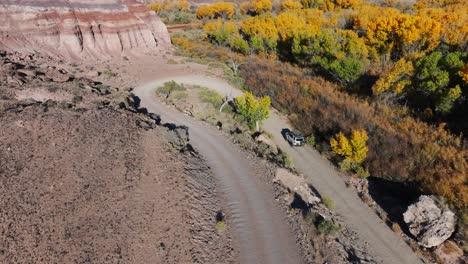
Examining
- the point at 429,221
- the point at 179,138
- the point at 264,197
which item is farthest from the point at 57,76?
the point at 429,221

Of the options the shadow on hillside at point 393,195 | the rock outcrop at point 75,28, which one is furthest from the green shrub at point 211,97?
the shadow on hillside at point 393,195

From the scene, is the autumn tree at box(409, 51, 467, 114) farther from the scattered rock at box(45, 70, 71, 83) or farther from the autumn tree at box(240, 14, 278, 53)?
the scattered rock at box(45, 70, 71, 83)

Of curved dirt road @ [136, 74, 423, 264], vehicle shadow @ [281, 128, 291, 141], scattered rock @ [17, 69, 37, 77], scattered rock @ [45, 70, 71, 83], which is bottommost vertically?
vehicle shadow @ [281, 128, 291, 141]

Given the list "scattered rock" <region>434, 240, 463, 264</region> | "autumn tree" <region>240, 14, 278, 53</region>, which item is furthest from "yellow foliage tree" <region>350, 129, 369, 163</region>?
"autumn tree" <region>240, 14, 278, 53</region>

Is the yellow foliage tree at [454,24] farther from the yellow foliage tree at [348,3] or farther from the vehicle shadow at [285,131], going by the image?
the vehicle shadow at [285,131]

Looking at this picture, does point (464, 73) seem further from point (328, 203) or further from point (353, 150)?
point (328, 203)

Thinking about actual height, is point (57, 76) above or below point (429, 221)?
above

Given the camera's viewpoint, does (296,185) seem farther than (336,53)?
No
